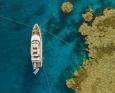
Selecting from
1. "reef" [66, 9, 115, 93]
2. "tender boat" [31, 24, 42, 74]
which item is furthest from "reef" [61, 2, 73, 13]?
"tender boat" [31, 24, 42, 74]

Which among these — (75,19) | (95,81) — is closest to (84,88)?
(95,81)

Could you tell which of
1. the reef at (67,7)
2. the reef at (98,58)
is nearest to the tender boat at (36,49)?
the reef at (67,7)

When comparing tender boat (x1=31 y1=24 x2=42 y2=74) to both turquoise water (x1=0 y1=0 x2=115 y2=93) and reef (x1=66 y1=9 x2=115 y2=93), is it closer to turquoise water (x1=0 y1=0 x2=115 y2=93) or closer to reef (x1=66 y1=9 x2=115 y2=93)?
turquoise water (x1=0 y1=0 x2=115 y2=93)

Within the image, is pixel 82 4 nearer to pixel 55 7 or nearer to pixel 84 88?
pixel 55 7

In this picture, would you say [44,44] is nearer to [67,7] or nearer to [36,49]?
[36,49]

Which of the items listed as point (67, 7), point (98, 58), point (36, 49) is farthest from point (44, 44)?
point (98, 58)
